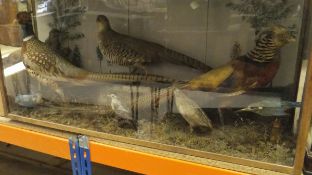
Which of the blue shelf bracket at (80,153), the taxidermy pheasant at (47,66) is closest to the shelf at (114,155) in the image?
the blue shelf bracket at (80,153)

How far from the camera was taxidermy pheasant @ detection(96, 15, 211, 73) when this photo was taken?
0.85 m

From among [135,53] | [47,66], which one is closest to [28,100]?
[47,66]

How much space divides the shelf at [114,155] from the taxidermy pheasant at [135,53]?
9.0 inches

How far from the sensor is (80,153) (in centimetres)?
83

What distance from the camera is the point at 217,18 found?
809mm

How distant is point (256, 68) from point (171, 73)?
211 millimetres

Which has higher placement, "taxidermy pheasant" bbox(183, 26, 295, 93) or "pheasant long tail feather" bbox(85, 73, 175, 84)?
"taxidermy pheasant" bbox(183, 26, 295, 93)

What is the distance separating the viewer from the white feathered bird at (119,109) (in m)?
0.84

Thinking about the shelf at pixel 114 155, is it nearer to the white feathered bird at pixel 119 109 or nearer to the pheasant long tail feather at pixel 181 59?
the white feathered bird at pixel 119 109

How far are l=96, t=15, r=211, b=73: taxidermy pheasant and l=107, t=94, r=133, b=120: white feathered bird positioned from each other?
97 millimetres

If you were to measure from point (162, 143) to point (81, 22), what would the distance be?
465 mm

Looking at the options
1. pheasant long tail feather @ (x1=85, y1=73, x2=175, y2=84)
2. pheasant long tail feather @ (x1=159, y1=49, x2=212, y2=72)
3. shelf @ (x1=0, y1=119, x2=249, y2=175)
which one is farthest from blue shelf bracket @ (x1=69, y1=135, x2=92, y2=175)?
pheasant long tail feather @ (x1=159, y1=49, x2=212, y2=72)

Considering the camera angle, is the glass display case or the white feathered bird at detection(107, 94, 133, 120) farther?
the white feathered bird at detection(107, 94, 133, 120)

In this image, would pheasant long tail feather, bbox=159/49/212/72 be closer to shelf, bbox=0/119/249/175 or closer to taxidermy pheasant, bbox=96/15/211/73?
taxidermy pheasant, bbox=96/15/211/73
